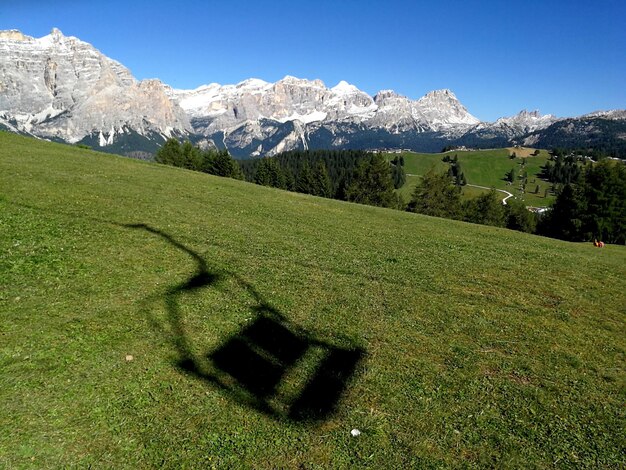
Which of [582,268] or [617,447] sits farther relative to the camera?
[582,268]

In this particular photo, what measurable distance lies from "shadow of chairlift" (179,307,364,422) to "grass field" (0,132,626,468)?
0.05 meters

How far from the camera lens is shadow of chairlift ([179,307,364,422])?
358 inches

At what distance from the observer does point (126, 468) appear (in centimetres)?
725

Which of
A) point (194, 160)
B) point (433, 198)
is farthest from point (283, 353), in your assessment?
point (194, 160)

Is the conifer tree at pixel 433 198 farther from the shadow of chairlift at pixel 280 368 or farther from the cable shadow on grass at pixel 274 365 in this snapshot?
the shadow of chairlift at pixel 280 368

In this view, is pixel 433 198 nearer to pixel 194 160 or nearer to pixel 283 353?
pixel 194 160

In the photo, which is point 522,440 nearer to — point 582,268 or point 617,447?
point 617,447

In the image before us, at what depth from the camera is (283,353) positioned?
436 inches

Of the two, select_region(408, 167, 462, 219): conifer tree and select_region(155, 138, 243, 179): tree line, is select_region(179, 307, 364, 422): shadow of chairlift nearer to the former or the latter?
select_region(408, 167, 462, 219): conifer tree

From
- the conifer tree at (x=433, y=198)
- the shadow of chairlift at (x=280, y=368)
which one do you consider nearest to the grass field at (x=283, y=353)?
the shadow of chairlift at (x=280, y=368)

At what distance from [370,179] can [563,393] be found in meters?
92.3

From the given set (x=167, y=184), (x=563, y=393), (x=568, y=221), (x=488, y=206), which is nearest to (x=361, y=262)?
(x=563, y=393)

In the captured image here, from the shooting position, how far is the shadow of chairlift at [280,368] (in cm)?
909

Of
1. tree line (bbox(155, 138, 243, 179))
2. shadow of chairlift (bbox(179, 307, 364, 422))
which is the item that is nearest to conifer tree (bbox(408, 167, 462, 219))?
tree line (bbox(155, 138, 243, 179))
